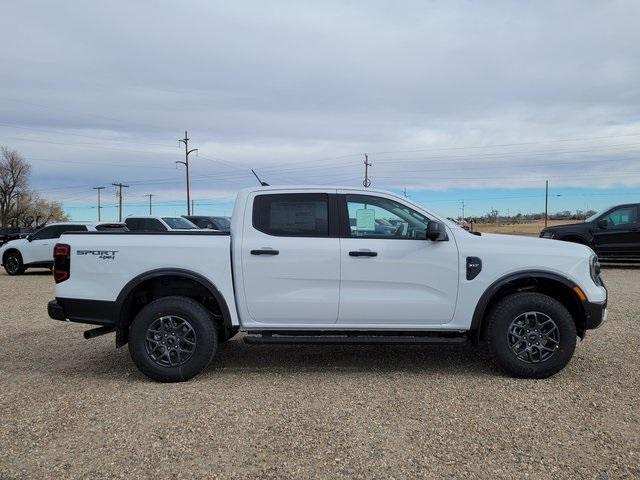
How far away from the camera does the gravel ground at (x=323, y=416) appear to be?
11.2 feet

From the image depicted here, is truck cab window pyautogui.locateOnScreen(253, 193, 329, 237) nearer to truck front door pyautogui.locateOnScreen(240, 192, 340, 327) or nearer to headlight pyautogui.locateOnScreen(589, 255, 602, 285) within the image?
truck front door pyautogui.locateOnScreen(240, 192, 340, 327)

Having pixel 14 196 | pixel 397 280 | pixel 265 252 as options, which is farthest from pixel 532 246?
pixel 14 196

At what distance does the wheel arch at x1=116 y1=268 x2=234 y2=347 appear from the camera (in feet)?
16.6

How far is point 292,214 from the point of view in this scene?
5.25m

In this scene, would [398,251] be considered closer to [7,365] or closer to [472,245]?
[472,245]

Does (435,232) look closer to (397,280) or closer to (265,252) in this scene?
(397,280)

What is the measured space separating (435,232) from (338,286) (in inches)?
39.7

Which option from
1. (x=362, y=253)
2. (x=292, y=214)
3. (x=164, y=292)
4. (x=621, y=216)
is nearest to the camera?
(x=362, y=253)

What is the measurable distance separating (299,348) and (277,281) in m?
1.56

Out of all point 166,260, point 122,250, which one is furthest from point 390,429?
point 122,250

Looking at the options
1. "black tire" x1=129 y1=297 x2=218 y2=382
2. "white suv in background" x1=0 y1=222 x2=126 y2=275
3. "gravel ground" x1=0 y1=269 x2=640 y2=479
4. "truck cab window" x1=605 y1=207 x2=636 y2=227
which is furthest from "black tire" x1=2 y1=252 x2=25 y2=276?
"truck cab window" x1=605 y1=207 x2=636 y2=227

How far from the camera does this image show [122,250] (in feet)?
16.7

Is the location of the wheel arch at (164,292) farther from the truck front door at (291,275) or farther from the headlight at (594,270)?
the headlight at (594,270)

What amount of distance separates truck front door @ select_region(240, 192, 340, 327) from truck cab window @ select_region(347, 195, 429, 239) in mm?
277
